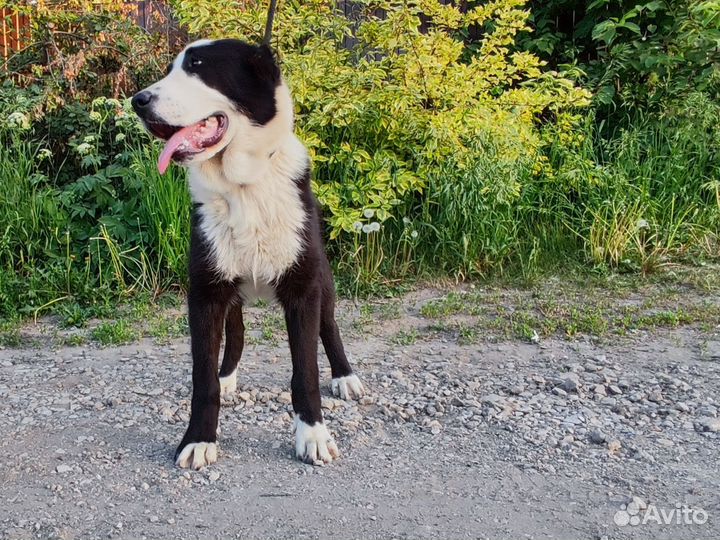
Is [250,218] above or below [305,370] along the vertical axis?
above

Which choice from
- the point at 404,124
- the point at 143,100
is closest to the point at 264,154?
the point at 143,100

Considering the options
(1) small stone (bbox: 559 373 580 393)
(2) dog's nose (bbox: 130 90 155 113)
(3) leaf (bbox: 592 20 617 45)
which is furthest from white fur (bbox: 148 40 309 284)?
(3) leaf (bbox: 592 20 617 45)

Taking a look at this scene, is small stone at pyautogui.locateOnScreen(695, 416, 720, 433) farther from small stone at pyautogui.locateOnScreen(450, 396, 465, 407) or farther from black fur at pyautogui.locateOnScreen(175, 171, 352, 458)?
black fur at pyautogui.locateOnScreen(175, 171, 352, 458)

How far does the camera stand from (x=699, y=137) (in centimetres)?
580

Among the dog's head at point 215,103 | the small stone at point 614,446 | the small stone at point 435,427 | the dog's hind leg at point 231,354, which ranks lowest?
the small stone at point 435,427

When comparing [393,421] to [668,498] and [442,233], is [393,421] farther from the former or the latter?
[442,233]

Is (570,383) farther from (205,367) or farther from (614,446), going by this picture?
(205,367)

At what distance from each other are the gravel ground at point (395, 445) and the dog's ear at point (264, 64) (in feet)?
4.40

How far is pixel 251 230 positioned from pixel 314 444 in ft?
2.61

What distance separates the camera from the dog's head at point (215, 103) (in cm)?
249

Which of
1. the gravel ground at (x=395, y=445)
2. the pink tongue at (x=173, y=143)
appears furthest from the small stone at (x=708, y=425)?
the pink tongue at (x=173, y=143)

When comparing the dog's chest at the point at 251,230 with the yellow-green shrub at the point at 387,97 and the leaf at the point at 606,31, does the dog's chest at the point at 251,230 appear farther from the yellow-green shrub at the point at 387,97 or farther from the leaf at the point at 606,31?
the leaf at the point at 606,31

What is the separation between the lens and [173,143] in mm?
2545

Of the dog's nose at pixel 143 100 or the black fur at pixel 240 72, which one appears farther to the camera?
the black fur at pixel 240 72
